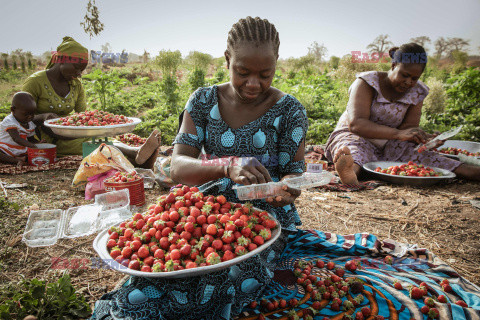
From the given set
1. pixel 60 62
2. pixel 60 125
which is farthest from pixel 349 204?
pixel 60 62

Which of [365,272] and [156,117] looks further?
[156,117]

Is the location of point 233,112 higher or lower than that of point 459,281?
higher

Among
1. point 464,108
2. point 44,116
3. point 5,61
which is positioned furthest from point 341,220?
point 5,61

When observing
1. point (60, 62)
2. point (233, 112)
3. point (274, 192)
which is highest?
point (60, 62)

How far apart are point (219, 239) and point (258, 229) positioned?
202mm

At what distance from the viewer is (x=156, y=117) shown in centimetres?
845

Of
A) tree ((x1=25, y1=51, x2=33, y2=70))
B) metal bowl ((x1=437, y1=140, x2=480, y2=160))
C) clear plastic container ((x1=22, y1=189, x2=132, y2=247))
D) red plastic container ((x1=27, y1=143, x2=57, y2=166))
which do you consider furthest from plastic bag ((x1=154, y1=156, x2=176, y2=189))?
tree ((x1=25, y1=51, x2=33, y2=70))

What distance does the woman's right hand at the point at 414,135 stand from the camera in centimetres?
384

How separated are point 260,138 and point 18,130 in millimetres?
4137

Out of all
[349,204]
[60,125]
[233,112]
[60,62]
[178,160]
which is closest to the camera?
[178,160]

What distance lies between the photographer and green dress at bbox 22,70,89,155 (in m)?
4.69

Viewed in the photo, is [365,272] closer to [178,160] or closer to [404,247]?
[404,247]

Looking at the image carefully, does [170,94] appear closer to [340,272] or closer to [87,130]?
[87,130]

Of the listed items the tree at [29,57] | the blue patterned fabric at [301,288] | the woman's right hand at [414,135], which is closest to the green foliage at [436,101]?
the woman's right hand at [414,135]
